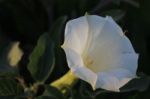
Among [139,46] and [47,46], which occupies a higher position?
[47,46]

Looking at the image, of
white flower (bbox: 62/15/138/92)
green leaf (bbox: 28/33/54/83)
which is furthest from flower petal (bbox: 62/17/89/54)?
green leaf (bbox: 28/33/54/83)

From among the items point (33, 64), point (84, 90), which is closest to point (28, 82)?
point (33, 64)

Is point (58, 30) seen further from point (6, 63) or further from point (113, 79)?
point (113, 79)

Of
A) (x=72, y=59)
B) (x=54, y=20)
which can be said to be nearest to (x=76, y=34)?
(x=72, y=59)

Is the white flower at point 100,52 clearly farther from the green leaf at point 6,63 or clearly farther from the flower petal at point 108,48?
the green leaf at point 6,63

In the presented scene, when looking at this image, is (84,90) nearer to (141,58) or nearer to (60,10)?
(141,58)

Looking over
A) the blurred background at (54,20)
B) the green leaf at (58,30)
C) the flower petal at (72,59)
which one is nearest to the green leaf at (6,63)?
the blurred background at (54,20)
